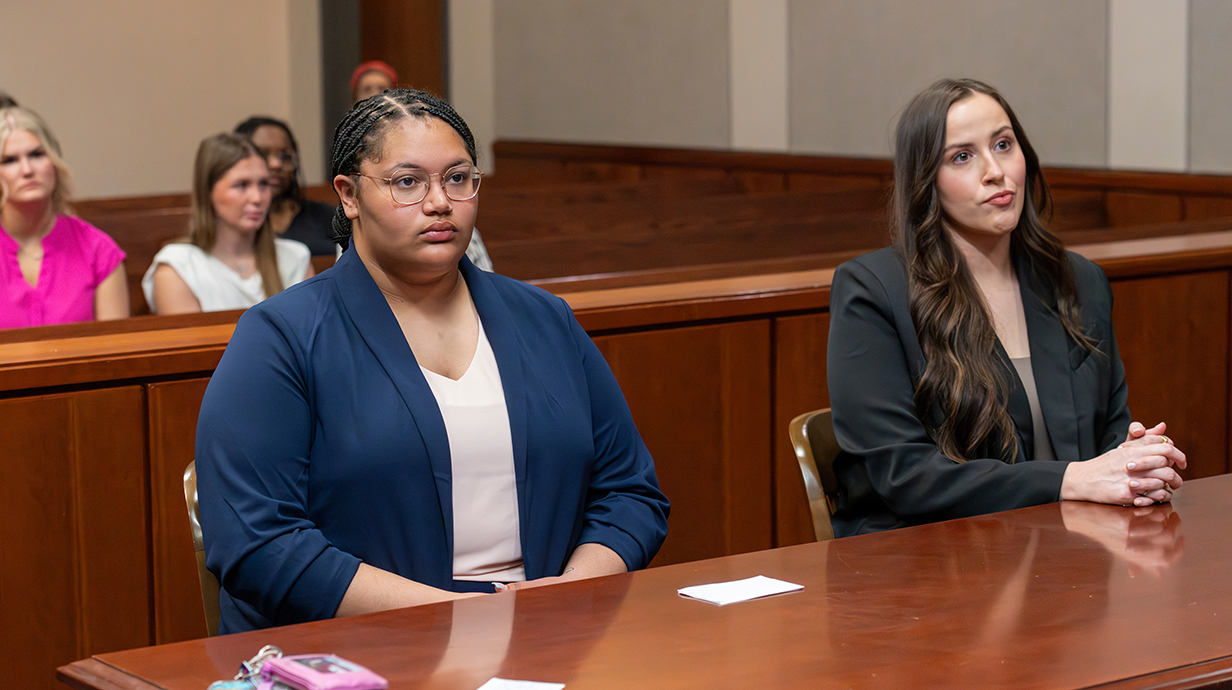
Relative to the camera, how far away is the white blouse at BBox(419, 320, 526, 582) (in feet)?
6.40

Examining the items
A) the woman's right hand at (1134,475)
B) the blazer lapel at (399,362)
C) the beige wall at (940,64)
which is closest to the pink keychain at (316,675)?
the blazer lapel at (399,362)

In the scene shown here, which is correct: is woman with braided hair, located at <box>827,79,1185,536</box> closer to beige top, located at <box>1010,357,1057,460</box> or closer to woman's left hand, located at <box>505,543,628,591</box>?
beige top, located at <box>1010,357,1057,460</box>

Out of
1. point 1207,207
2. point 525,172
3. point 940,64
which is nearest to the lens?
point 1207,207

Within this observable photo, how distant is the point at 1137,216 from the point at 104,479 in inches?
173

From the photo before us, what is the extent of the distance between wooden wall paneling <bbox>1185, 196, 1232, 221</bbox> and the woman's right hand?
3.41 m

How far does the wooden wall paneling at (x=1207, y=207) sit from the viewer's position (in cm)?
522

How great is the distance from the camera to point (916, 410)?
7.68 ft

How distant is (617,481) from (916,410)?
1.77ft

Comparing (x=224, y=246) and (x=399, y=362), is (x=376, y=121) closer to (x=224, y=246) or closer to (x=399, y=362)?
(x=399, y=362)

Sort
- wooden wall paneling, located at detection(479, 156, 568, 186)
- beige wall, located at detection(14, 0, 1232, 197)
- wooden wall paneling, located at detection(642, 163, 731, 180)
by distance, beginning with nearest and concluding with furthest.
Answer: beige wall, located at detection(14, 0, 1232, 197) → wooden wall paneling, located at detection(479, 156, 568, 186) → wooden wall paneling, located at detection(642, 163, 731, 180)

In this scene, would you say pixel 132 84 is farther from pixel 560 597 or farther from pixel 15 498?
pixel 560 597

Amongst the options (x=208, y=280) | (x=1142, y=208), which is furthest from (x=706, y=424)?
(x=1142, y=208)

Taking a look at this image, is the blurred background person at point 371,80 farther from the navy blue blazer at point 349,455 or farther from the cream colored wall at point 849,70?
the navy blue blazer at point 349,455

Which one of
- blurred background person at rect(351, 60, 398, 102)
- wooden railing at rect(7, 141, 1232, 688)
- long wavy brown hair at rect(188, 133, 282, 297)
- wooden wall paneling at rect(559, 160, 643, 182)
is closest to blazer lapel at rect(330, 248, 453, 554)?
wooden railing at rect(7, 141, 1232, 688)
